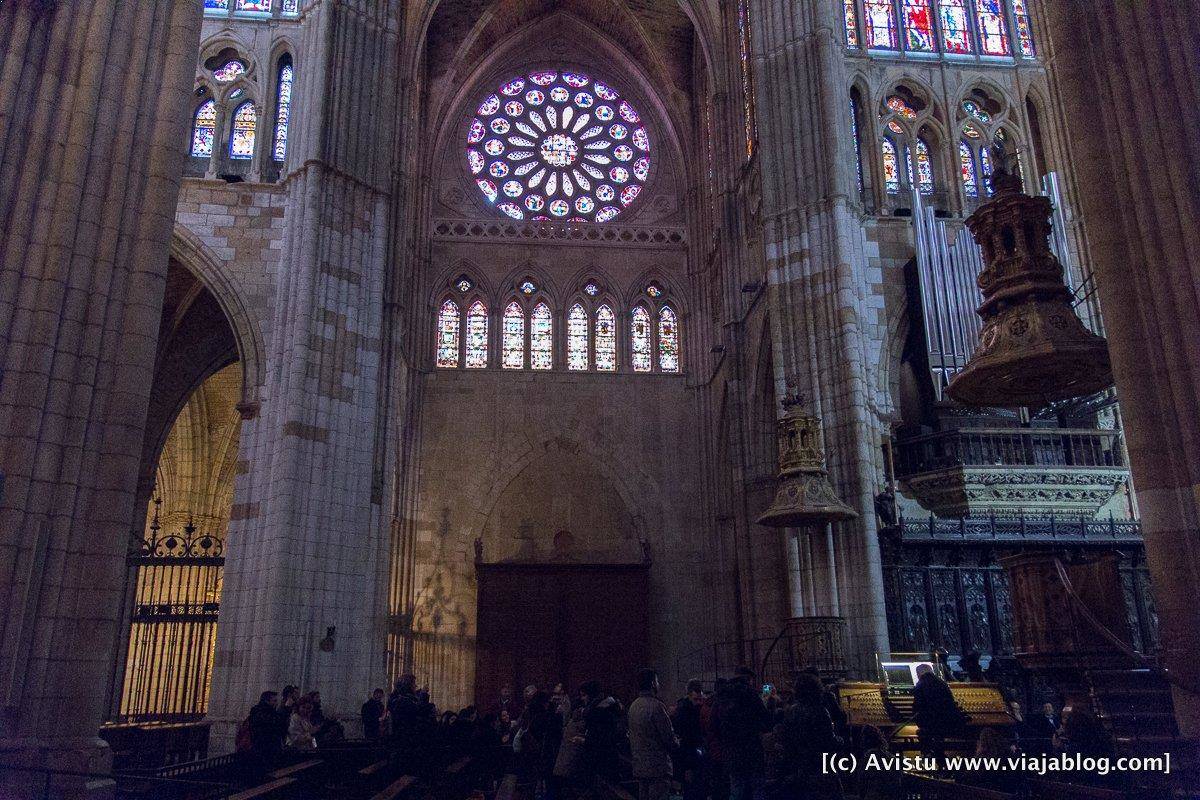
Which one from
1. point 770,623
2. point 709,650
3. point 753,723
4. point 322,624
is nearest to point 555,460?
point 709,650

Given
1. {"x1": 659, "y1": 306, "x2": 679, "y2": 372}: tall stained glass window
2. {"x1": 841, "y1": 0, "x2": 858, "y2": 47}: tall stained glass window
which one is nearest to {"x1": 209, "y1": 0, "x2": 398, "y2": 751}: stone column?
{"x1": 841, "y1": 0, "x2": 858, "y2": 47}: tall stained glass window

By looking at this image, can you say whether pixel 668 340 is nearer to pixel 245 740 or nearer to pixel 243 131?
pixel 243 131

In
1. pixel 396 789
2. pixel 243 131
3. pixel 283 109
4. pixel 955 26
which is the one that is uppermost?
pixel 955 26

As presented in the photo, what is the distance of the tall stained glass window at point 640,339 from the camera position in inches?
1049

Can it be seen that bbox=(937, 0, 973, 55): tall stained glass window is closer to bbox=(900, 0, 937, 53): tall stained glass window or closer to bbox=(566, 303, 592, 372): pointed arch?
bbox=(900, 0, 937, 53): tall stained glass window

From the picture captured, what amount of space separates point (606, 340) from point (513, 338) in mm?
2687

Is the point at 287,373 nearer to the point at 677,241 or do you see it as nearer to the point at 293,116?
the point at 293,116

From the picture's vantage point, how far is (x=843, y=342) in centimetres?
1550

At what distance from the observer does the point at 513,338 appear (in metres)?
26.5

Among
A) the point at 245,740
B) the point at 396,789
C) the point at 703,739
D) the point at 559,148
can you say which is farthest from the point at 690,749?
the point at 559,148

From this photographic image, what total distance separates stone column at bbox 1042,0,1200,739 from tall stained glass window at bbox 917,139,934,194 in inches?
378

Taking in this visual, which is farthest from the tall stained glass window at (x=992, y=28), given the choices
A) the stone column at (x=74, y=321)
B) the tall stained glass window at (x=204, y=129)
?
the stone column at (x=74, y=321)

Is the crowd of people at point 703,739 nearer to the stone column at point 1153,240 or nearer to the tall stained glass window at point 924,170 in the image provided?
the stone column at point 1153,240

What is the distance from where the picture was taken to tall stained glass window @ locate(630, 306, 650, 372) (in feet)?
87.5
